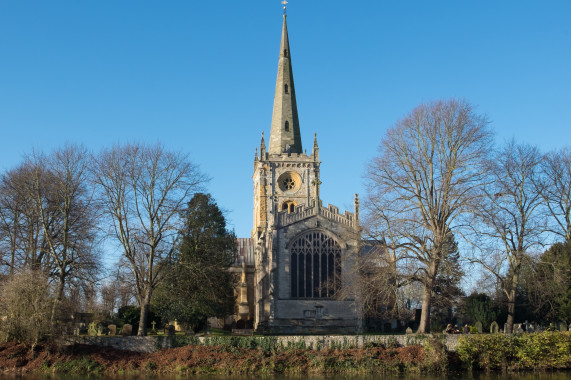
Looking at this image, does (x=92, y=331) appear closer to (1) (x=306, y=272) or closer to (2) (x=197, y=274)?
(2) (x=197, y=274)

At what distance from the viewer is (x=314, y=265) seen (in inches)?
1861

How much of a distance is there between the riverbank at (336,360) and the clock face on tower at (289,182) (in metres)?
31.5

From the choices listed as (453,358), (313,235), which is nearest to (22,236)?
(313,235)

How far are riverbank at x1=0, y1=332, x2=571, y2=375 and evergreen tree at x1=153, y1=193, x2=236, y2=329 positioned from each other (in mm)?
6199

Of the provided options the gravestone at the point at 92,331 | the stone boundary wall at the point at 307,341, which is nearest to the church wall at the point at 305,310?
the gravestone at the point at 92,331

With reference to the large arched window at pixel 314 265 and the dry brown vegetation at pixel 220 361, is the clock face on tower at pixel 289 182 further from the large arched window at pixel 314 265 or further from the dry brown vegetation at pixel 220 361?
the dry brown vegetation at pixel 220 361

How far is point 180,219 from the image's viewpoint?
119 ft

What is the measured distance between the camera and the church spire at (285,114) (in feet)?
209

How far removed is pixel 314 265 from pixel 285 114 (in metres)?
21.8

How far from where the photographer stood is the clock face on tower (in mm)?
61688

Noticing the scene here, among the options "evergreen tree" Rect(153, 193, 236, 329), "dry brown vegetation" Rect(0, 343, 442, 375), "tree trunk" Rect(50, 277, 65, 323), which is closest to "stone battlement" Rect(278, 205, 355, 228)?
"evergreen tree" Rect(153, 193, 236, 329)

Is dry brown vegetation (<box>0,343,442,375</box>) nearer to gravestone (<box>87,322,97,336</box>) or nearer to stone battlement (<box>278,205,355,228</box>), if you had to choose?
gravestone (<box>87,322,97,336</box>)

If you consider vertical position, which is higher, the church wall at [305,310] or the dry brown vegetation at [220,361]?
the church wall at [305,310]

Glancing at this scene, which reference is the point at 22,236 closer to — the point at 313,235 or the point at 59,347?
the point at 59,347
